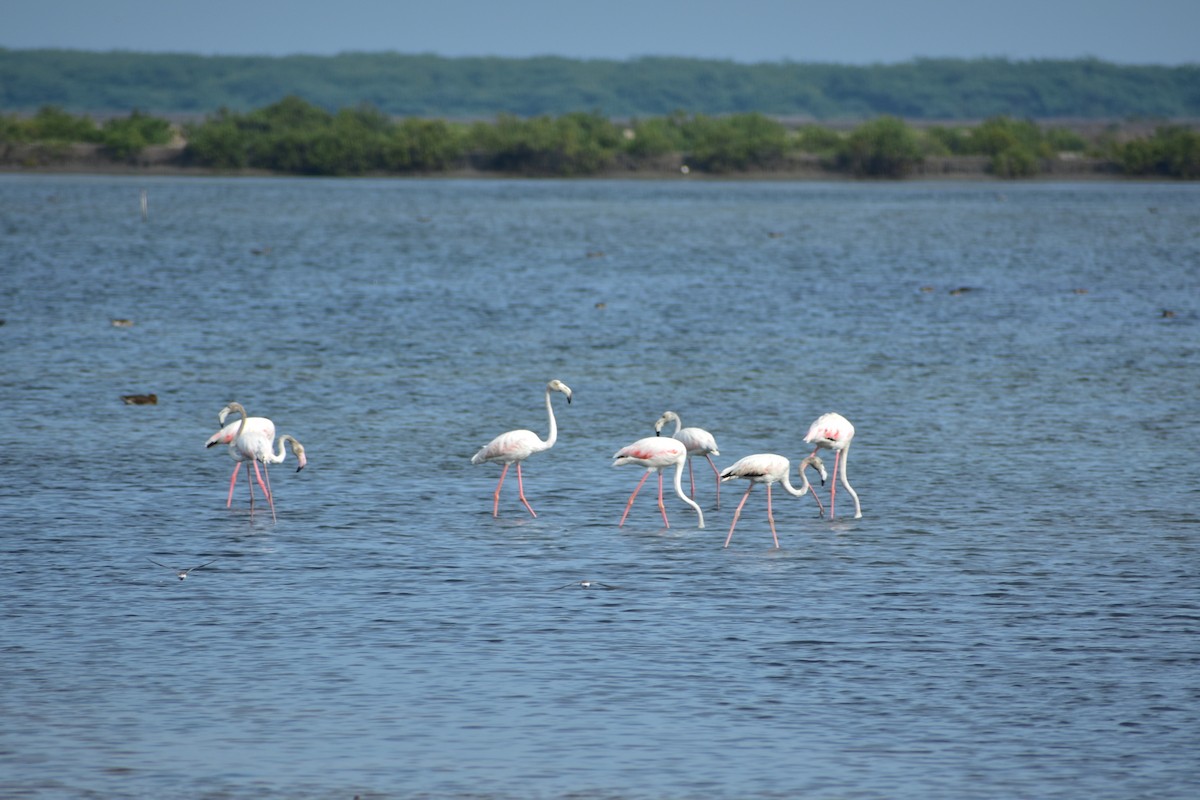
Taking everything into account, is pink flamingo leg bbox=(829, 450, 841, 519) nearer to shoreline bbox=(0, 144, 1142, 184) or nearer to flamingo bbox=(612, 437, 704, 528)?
flamingo bbox=(612, 437, 704, 528)

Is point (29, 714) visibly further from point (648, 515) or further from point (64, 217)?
point (64, 217)

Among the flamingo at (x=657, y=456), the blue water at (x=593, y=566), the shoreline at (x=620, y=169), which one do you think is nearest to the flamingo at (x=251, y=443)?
the blue water at (x=593, y=566)

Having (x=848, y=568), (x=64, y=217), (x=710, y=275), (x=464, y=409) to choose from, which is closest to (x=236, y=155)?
(x=64, y=217)

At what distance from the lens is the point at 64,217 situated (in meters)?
75.2

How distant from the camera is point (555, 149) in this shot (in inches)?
5650

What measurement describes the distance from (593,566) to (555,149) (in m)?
132

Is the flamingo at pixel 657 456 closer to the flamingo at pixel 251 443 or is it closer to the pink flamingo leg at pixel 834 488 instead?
the pink flamingo leg at pixel 834 488

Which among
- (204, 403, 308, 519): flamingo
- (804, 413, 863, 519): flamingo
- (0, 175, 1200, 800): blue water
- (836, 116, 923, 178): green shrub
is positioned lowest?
(0, 175, 1200, 800): blue water

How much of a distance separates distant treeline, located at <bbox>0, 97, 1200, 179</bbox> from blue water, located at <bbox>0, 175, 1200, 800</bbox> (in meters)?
106

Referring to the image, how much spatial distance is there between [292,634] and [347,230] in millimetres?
59251

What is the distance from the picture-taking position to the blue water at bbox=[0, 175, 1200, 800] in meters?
9.39

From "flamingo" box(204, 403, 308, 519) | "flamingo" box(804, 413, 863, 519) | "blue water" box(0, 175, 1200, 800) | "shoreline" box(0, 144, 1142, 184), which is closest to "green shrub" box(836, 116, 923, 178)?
"shoreline" box(0, 144, 1142, 184)

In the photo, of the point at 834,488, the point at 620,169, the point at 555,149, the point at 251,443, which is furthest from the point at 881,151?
the point at 251,443

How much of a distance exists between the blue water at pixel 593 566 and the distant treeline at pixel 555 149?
106m
